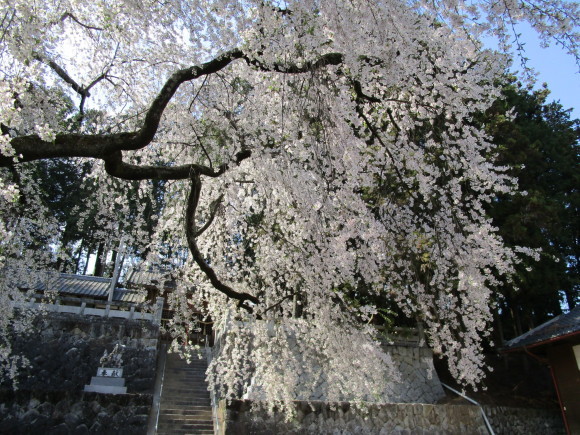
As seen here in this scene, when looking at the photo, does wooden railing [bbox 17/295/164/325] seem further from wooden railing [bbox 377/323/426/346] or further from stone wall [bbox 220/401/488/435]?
wooden railing [bbox 377/323/426/346]

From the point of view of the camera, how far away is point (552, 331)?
33.3 feet

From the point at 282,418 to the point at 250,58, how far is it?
6.17 metres

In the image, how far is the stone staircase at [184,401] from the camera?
9.09 m

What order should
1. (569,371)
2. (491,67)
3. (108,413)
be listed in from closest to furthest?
(491,67) → (108,413) → (569,371)

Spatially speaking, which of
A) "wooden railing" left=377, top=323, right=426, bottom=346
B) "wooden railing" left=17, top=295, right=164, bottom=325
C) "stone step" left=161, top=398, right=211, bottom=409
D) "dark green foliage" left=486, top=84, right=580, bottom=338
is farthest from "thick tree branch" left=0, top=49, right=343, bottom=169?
"wooden railing" left=17, top=295, right=164, bottom=325

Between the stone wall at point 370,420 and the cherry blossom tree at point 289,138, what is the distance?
60 centimetres

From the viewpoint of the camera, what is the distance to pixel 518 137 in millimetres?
13719

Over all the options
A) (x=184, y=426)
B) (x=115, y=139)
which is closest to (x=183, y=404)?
(x=184, y=426)

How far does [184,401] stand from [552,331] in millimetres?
9109

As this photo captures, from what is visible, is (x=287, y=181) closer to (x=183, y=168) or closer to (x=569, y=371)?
(x=183, y=168)

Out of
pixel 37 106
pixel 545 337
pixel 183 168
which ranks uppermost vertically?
pixel 37 106

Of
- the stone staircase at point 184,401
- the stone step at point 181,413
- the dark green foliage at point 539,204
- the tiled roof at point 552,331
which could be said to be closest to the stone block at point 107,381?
the stone staircase at point 184,401

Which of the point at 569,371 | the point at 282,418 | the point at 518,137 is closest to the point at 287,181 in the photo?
the point at 282,418

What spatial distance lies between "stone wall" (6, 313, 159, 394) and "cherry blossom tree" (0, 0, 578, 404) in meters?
5.69
